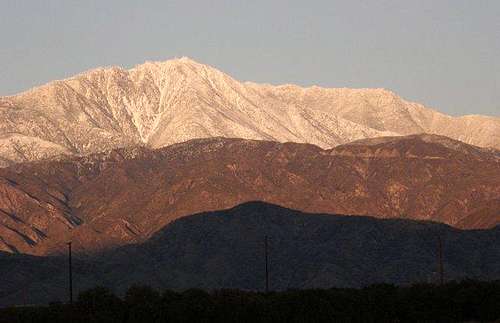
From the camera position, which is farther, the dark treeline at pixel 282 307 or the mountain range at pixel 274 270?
the mountain range at pixel 274 270

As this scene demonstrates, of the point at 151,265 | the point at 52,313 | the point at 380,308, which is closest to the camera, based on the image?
the point at 52,313

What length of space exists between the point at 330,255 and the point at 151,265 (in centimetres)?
2832

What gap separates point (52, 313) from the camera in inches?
3487

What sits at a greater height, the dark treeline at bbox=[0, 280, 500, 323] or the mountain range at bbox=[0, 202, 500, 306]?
the dark treeline at bbox=[0, 280, 500, 323]

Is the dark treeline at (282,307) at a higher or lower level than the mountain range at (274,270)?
higher

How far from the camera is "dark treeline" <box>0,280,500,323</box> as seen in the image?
90.2 metres

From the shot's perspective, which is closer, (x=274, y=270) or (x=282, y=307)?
(x=282, y=307)

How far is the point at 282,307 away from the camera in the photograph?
9294 cm

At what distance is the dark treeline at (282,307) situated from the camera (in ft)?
296

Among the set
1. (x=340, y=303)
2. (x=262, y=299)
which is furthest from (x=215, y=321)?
(x=340, y=303)

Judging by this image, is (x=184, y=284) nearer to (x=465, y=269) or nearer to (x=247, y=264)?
(x=247, y=264)

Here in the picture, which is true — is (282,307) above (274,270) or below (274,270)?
above

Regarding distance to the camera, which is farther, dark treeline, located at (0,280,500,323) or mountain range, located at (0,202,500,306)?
mountain range, located at (0,202,500,306)

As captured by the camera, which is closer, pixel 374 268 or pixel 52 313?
pixel 52 313
